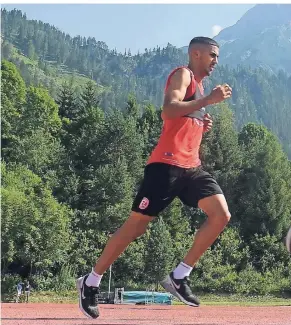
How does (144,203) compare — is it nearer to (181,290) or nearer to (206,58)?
(181,290)

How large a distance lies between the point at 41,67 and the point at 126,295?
559ft

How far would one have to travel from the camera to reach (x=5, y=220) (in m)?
49.2

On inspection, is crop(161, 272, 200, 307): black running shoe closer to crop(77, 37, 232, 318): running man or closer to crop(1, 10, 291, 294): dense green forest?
crop(77, 37, 232, 318): running man

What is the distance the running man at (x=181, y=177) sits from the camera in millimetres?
5164

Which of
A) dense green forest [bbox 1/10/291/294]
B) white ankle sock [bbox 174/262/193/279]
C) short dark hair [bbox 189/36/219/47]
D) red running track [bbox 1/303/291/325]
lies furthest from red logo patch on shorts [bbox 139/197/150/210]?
dense green forest [bbox 1/10/291/294]

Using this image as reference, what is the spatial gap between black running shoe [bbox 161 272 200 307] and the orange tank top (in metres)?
1.00

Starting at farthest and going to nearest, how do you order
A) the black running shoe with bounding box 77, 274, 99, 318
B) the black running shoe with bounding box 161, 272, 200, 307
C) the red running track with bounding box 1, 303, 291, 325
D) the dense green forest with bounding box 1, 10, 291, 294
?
the dense green forest with bounding box 1, 10, 291, 294 < the red running track with bounding box 1, 303, 291, 325 < the black running shoe with bounding box 77, 274, 99, 318 < the black running shoe with bounding box 161, 272, 200, 307

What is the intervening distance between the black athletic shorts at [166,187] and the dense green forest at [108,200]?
43.0 meters

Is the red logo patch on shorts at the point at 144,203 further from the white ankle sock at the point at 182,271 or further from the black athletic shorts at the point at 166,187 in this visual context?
the white ankle sock at the point at 182,271

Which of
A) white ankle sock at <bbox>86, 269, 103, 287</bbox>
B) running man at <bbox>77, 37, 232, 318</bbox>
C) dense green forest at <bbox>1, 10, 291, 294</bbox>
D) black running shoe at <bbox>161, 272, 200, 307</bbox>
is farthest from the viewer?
dense green forest at <bbox>1, 10, 291, 294</bbox>

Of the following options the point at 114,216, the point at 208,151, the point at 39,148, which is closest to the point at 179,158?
the point at 114,216

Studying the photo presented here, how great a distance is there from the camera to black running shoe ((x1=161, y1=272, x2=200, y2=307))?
17.4 feet

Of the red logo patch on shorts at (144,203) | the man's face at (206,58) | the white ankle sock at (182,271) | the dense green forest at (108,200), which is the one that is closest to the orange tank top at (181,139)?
the man's face at (206,58)

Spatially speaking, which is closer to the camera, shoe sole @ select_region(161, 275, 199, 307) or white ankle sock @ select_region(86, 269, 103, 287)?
shoe sole @ select_region(161, 275, 199, 307)
